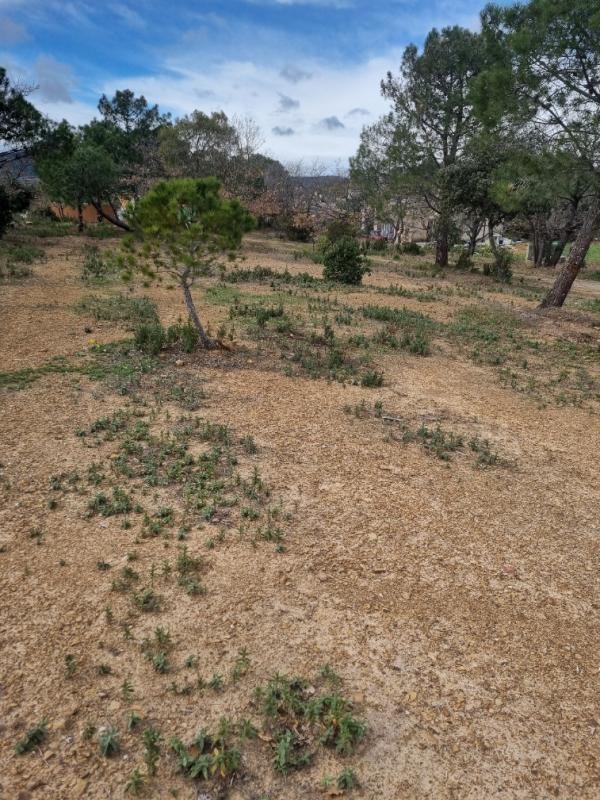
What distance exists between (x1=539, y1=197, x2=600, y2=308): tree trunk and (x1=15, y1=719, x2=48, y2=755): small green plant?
1282cm

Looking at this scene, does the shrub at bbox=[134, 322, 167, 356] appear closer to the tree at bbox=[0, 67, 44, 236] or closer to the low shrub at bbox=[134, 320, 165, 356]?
the low shrub at bbox=[134, 320, 165, 356]

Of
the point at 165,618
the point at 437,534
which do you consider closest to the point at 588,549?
the point at 437,534

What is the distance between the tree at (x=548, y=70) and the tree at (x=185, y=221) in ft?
23.2

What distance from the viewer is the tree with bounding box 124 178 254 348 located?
664 centimetres

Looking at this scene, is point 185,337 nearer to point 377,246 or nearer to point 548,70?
point 548,70

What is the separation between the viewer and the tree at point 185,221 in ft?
21.8

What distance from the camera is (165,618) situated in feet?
9.77

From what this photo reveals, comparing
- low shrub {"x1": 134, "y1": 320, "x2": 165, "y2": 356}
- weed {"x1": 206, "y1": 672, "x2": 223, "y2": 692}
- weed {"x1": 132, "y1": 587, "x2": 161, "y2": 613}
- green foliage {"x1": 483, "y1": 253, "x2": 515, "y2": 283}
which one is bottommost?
weed {"x1": 206, "y1": 672, "x2": 223, "y2": 692}

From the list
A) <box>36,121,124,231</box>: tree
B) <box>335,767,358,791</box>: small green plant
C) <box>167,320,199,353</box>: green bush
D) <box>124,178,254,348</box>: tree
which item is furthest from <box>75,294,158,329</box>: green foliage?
<box>36,121,124,231</box>: tree

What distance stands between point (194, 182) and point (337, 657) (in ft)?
20.0

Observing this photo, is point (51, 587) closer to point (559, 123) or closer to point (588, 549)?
point (588, 549)

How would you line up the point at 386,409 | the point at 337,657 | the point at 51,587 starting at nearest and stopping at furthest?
the point at 337,657
the point at 51,587
the point at 386,409

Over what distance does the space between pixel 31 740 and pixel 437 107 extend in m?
22.9

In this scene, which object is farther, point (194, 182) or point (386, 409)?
point (194, 182)
